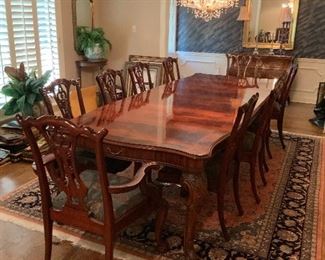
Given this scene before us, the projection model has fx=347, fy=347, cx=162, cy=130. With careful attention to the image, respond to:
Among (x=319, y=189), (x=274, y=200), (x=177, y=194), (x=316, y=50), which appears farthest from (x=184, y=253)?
(x=316, y=50)

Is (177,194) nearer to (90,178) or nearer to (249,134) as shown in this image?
(249,134)

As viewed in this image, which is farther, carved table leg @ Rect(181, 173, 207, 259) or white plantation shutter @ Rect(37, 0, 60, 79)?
white plantation shutter @ Rect(37, 0, 60, 79)

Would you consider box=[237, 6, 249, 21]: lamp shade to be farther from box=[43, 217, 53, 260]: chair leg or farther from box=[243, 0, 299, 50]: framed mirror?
box=[43, 217, 53, 260]: chair leg

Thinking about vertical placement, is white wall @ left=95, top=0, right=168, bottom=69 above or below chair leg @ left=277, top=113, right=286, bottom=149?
above

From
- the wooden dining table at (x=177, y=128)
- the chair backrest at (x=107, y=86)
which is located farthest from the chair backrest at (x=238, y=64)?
the chair backrest at (x=107, y=86)

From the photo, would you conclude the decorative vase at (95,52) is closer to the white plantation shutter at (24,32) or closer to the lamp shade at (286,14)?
the white plantation shutter at (24,32)

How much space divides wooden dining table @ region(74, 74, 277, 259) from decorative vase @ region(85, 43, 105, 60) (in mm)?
2455

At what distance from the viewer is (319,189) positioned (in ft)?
10.1

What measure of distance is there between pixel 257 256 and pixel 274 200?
32.5 inches

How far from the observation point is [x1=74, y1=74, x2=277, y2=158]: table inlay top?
200 centimetres

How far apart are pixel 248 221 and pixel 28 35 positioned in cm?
366

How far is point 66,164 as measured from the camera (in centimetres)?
169

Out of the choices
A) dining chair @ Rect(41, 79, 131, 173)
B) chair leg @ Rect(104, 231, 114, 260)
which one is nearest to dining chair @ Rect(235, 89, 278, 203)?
dining chair @ Rect(41, 79, 131, 173)

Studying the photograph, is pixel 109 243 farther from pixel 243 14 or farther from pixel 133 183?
pixel 243 14
